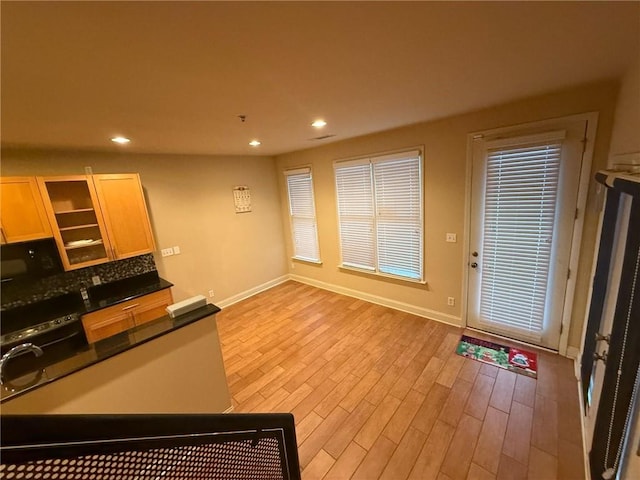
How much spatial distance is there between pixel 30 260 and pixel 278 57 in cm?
329

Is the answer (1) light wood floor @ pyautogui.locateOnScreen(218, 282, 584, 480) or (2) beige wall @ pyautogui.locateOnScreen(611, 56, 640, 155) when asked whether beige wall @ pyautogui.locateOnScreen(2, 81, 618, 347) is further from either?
(1) light wood floor @ pyautogui.locateOnScreen(218, 282, 584, 480)

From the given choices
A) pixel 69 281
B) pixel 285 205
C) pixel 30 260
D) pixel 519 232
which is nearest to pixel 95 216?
pixel 30 260

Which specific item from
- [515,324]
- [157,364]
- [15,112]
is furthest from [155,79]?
[515,324]

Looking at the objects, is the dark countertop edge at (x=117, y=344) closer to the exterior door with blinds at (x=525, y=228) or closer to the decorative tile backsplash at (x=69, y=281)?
the decorative tile backsplash at (x=69, y=281)

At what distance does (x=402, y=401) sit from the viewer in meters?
2.27

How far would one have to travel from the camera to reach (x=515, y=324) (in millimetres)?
2828

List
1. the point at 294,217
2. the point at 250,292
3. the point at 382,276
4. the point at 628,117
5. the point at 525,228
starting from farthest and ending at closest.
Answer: the point at 294,217
the point at 250,292
the point at 382,276
the point at 525,228
the point at 628,117

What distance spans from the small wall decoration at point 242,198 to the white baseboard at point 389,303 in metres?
1.74

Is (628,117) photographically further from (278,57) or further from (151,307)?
(151,307)

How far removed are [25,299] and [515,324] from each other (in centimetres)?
520

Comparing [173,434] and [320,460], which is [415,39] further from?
[320,460]

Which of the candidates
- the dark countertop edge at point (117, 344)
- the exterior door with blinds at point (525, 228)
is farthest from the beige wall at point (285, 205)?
the dark countertop edge at point (117, 344)

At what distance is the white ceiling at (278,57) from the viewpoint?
960 mm

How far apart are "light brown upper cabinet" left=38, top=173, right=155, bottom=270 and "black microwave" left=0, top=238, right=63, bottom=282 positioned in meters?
0.17
